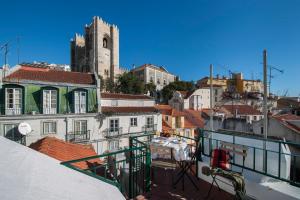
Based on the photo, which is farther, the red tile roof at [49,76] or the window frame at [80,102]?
the window frame at [80,102]

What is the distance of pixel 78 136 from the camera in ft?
66.7

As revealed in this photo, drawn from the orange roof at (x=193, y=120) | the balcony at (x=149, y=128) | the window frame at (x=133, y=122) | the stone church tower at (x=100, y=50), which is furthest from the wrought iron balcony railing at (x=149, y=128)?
the stone church tower at (x=100, y=50)

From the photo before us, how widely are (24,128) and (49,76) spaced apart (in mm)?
5992

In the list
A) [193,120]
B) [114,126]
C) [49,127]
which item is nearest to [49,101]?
Result: [49,127]

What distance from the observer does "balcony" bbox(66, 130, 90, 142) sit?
19.9m

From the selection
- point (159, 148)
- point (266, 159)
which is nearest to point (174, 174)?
point (159, 148)

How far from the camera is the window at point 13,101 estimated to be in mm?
17578

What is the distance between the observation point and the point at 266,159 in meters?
4.88

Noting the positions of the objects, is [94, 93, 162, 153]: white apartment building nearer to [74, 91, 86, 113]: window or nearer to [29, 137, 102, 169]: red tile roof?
[74, 91, 86, 113]: window

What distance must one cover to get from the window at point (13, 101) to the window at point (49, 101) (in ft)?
6.56

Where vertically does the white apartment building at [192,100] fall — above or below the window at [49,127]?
above

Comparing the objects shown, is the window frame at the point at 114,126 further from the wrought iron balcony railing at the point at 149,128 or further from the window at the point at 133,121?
the wrought iron balcony railing at the point at 149,128

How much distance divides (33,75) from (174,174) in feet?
60.5

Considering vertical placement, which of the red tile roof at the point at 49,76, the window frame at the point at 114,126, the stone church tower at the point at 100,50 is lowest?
the window frame at the point at 114,126
